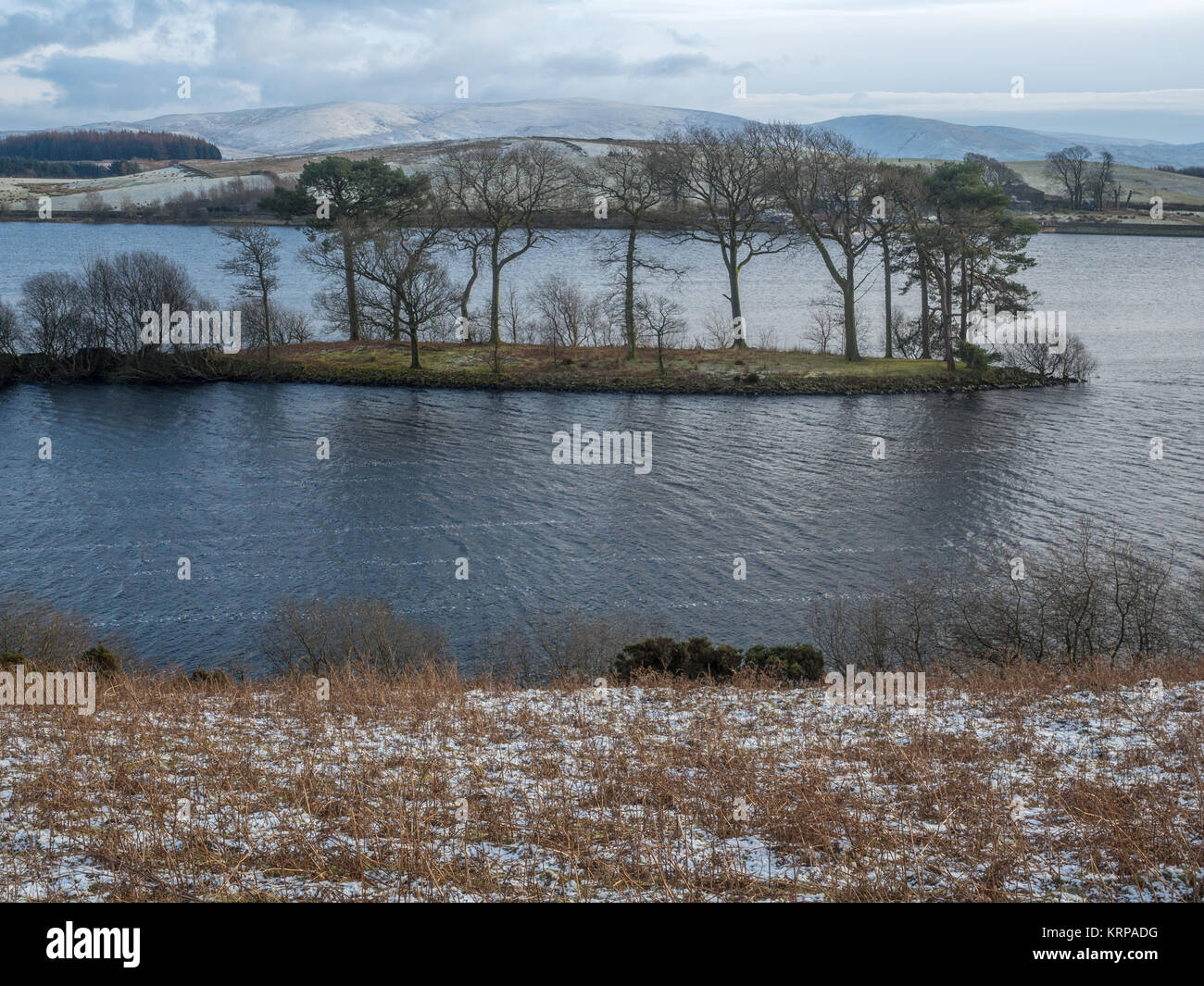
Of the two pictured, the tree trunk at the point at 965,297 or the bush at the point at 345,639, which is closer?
the bush at the point at 345,639

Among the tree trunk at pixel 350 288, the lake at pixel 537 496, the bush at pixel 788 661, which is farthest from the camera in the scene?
the tree trunk at pixel 350 288

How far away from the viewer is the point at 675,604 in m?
24.3

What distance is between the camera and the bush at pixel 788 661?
17.7 meters

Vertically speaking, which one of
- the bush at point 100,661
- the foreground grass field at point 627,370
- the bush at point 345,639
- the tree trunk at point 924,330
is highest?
the tree trunk at point 924,330

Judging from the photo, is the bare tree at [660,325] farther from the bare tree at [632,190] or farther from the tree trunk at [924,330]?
the tree trunk at [924,330]

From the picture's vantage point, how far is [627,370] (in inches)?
2151

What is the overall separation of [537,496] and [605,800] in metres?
25.1

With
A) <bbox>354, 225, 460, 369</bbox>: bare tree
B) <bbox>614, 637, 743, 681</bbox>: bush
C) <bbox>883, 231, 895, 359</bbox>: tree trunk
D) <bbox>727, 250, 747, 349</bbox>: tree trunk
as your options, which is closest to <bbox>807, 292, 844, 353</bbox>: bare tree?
<bbox>883, 231, 895, 359</bbox>: tree trunk

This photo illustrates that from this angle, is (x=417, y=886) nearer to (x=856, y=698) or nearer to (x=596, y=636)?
(x=856, y=698)

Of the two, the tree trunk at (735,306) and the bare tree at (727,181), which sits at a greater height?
the bare tree at (727,181)

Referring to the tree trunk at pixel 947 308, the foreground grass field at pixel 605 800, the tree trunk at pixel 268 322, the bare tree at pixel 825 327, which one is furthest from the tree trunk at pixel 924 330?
the foreground grass field at pixel 605 800

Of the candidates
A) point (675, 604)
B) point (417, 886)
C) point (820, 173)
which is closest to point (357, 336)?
point (820, 173)

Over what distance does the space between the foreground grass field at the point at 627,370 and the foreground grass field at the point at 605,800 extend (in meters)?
39.6
